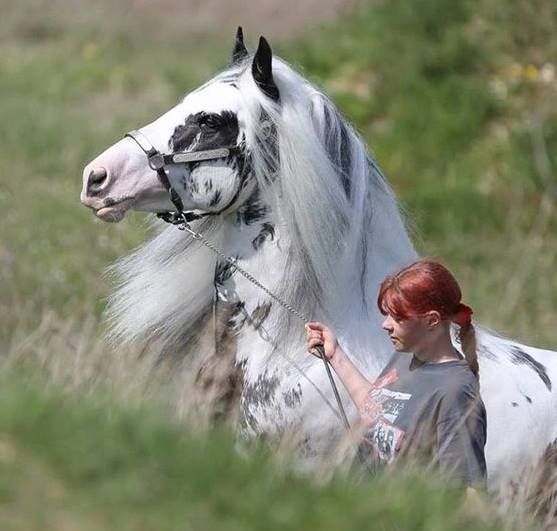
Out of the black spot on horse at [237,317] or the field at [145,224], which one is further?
the black spot on horse at [237,317]

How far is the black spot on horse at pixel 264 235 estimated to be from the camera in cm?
539

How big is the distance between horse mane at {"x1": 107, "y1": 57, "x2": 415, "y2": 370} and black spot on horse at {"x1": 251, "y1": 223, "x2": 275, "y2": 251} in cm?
4

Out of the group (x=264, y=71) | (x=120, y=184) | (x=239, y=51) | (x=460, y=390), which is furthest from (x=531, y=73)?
(x=460, y=390)

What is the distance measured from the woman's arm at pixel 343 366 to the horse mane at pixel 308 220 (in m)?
0.30

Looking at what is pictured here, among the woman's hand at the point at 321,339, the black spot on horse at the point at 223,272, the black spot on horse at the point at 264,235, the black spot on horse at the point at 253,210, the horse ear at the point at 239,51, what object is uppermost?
the horse ear at the point at 239,51

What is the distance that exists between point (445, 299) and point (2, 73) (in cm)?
1644

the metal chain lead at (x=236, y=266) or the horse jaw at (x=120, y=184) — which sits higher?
the horse jaw at (x=120, y=184)

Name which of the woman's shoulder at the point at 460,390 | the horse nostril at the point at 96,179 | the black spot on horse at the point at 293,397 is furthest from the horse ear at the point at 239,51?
the woman's shoulder at the point at 460,390

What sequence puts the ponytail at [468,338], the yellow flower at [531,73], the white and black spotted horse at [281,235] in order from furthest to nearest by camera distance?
the yellow flower at [531,73] → the white and black spotted horse at [281,235] → the ponytail at [468,338]

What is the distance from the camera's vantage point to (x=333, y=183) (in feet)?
17.5

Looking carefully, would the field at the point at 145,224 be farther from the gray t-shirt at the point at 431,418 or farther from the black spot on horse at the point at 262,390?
the gray t-shirt at the point at 431,418

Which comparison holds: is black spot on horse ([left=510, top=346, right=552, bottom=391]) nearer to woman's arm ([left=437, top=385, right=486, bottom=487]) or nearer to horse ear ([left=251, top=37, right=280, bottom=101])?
woman's arm ([left=437, top=385, right=486, bottom=487])

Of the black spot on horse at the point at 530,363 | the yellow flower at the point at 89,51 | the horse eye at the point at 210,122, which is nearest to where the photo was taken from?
the horse eye at the point at 210,122

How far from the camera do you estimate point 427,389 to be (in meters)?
4.69
